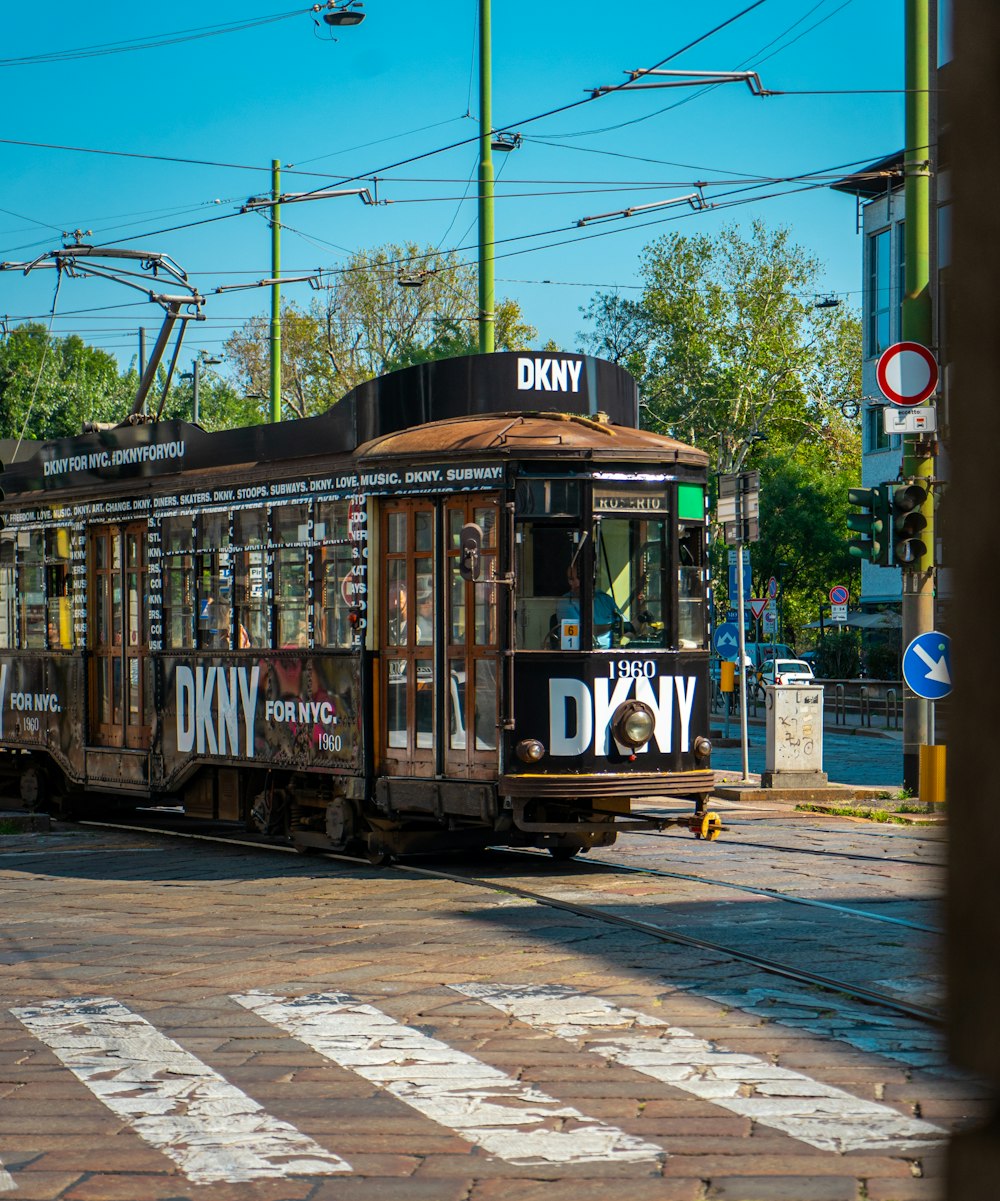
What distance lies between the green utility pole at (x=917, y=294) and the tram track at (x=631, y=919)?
5173mm

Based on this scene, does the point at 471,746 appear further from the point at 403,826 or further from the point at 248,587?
the point at 248,587

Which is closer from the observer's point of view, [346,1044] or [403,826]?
[346,1044]

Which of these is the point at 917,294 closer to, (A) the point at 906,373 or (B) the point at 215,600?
(A) the point at 906,373

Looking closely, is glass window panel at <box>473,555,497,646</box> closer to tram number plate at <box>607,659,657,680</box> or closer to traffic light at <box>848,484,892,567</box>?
tram number plate at <box>607,659,657,680</box>

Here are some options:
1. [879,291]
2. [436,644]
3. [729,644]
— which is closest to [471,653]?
[436,644]

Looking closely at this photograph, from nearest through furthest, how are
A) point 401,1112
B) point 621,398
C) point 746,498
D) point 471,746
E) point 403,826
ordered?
point 401,1112, point 471,746, point 403,826, point 621,398, point 746,498

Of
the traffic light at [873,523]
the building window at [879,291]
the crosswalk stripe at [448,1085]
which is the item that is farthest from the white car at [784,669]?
the crosswalk stripe at [448,1085]

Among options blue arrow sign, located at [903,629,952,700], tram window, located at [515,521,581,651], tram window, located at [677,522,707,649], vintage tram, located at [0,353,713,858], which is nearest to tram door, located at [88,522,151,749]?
vintage tram, located at [0,353,713,858]

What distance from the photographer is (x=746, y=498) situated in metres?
18.4

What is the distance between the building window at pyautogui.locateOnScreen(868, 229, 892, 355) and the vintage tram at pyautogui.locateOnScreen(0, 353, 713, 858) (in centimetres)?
3989

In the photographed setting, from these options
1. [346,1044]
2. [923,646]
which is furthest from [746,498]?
[346,1044]

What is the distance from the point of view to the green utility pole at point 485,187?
64.0 feet

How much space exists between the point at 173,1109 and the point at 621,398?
8591mm

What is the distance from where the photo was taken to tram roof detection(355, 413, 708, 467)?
37.8 ft
